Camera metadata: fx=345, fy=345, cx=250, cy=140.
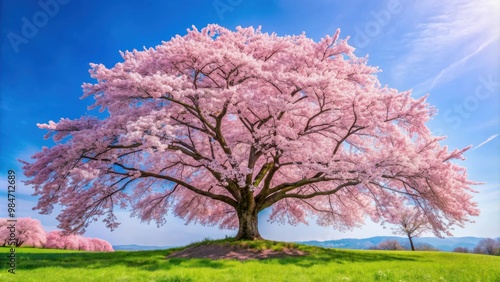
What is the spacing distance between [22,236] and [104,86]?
3643 centimetres

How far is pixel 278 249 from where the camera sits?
57.1 feet

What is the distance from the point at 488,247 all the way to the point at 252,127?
152 ft

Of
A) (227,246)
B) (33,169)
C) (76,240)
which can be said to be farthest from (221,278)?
(76,240)

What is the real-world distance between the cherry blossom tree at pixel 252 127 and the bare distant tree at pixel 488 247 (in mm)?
36768

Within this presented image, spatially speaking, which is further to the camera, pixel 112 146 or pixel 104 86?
pixel 104 86

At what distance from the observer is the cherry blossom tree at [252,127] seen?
16.2 metres

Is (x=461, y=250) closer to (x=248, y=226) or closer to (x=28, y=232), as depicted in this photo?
(x=248, y=226)

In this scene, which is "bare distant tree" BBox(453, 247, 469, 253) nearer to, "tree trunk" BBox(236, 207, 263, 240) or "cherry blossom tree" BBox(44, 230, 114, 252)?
"tree trunk" BBox(236, 207, 263, 240)

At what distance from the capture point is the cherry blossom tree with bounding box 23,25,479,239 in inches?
637

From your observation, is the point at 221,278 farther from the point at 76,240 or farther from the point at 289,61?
the point at 76,240

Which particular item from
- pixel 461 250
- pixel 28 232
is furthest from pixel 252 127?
pixel 461 250

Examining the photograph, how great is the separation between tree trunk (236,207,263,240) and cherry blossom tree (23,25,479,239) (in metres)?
0.06

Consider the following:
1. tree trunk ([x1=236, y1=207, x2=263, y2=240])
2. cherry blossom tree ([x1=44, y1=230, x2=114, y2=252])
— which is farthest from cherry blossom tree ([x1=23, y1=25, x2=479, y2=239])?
cherry blossom tree ([x1=44, y1=230, x2=114, y2=252])

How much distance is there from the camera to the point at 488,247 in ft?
157
